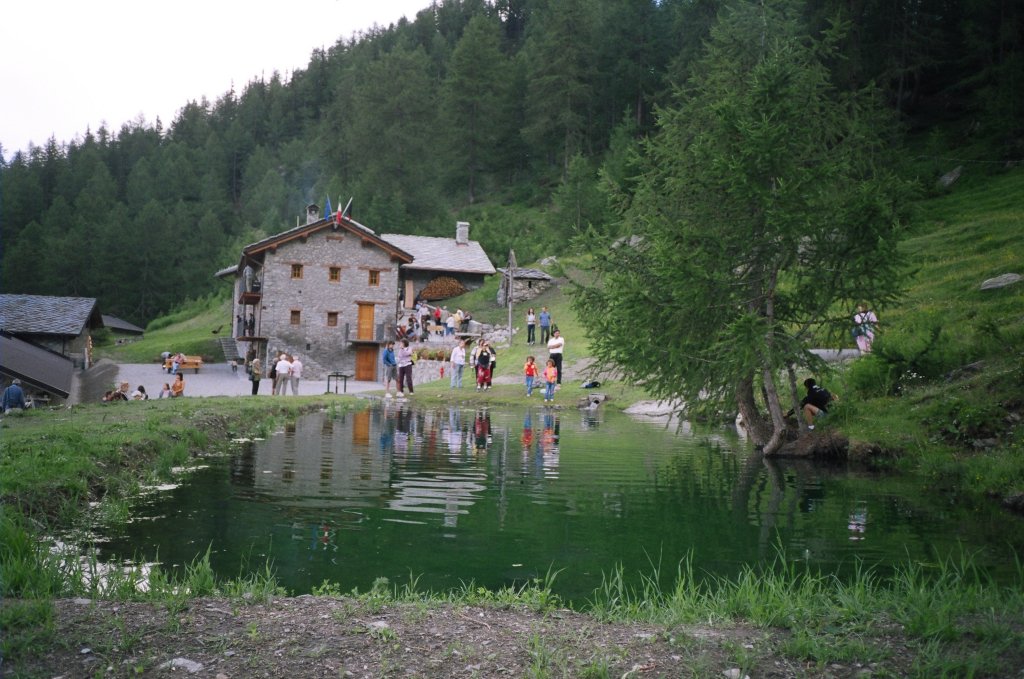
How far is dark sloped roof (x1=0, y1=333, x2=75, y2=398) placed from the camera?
103 ft

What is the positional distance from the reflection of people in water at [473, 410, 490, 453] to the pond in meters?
0.39

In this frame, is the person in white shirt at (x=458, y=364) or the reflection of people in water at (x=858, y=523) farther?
the person in white shirt at (x=458, y=364)

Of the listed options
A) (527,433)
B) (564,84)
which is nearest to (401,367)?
(527,433)

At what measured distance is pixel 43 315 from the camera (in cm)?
4431

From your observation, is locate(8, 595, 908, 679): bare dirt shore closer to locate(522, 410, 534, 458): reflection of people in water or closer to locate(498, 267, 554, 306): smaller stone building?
locate(522, 410, 534, 458): reflection of people in water

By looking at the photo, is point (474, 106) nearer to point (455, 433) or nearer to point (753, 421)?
point (455, 433)

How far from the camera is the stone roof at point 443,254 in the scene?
61250 mm

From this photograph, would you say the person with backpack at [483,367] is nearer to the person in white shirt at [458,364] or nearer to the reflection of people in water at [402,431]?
the person in white shirt at [458,364]

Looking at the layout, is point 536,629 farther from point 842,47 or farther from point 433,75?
point 433,75

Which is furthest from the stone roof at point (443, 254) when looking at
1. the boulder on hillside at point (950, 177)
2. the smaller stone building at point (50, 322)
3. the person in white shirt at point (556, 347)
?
the boulder on hillside at point (950, 177)

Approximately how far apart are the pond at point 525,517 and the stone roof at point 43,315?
107 feet

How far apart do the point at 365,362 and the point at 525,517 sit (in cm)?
4333

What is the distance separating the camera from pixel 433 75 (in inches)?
4712

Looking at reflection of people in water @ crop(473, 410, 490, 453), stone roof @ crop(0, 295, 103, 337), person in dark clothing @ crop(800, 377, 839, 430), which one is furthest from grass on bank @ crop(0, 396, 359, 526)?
stone roof @ crop(0, 295, 103, 337)
